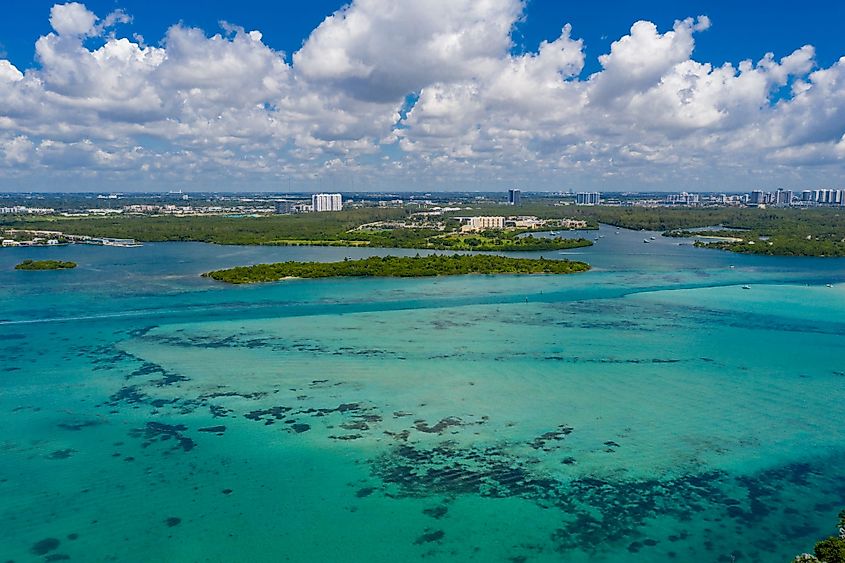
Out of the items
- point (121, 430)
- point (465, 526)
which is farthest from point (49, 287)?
point (465, 526)

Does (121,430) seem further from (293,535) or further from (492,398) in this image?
(492,398)

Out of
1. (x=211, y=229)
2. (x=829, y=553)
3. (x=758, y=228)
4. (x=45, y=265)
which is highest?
(x=758, y=228)

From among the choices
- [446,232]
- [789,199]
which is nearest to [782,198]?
[789,199]

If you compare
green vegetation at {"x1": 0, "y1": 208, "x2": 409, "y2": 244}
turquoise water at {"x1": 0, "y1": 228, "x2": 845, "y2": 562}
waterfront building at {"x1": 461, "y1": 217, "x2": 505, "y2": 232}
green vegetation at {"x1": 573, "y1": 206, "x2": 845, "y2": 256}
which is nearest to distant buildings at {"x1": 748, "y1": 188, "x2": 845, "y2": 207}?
green vegetation at {"x1": 573, "y1": 206, "x2": 845, "y2": 256}

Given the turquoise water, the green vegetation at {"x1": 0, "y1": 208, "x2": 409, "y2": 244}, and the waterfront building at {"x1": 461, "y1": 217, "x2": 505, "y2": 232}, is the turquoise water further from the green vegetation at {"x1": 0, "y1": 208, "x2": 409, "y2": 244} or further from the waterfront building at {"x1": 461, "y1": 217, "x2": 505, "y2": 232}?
the waterfront building at {"x1": 461, "y1": 217, "x2": 505, "y2": 232}

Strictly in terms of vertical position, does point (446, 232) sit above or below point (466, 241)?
above

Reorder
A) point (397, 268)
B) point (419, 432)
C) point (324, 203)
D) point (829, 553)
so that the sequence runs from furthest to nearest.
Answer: point (324, 203) → point (397, 268) → point (419, 432) → point (829, 553)

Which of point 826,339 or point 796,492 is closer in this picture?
point 796,492

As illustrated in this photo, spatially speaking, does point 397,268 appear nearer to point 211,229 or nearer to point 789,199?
point 211,229
